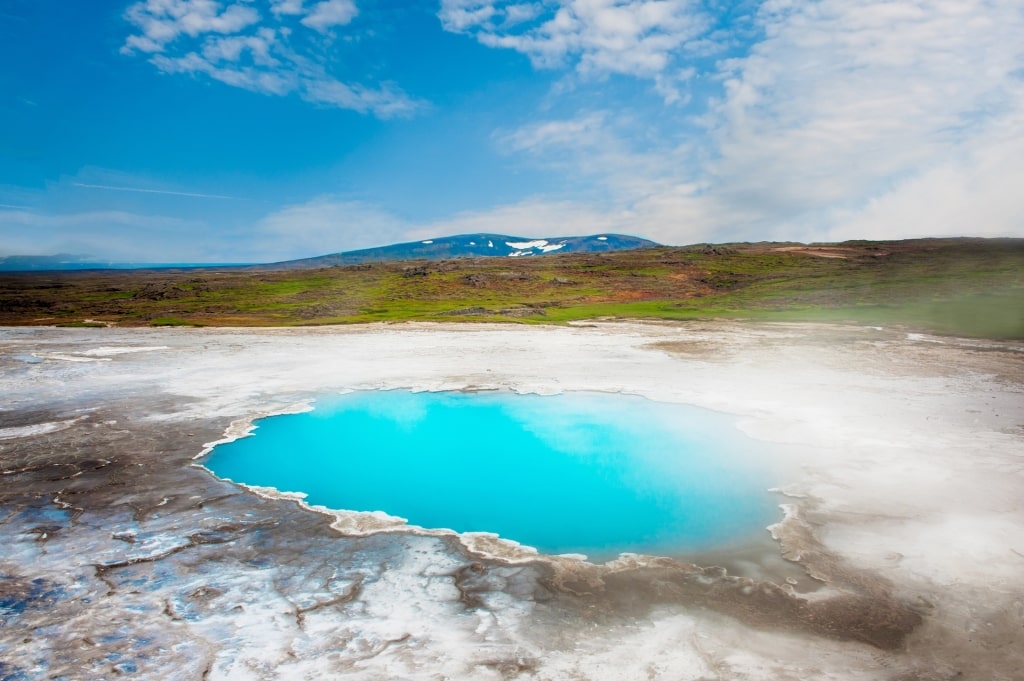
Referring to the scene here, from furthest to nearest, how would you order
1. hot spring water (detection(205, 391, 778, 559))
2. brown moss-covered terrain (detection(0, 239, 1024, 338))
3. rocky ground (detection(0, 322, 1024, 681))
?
brown moss-covered terrain (detection(0, 239, 1024, 338)) < hot spring water (detection(205, 391, 778, 559)) < rocky ground (detection(0, 322, 1024, 681))

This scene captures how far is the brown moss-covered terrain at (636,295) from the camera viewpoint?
4359 cm

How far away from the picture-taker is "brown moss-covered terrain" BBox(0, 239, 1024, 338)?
4359cm

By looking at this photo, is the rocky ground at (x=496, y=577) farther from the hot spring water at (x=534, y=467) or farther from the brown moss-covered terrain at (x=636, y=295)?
the brown moss-covered terrain at (x=636, y=295)

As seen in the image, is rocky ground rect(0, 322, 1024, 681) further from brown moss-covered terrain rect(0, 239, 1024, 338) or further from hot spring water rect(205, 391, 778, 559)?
brown moss-covered terrain rect(0, 239, 1024, 338)

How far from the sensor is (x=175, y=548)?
26.9ft

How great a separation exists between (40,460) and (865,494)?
16.7 meters

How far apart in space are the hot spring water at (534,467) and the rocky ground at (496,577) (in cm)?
67

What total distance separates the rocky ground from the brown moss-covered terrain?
26.9 meters

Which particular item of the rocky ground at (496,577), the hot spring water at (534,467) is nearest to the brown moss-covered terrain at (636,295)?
the hot spring water at (534,467)

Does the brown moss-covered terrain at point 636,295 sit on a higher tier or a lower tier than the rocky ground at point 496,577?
higher

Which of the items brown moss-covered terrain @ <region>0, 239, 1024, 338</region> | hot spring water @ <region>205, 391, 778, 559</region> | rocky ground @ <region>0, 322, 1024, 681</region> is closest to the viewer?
rocky ground @ <region>0, 322, 1024, 681</region>

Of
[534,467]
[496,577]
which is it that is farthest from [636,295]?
[496,577]

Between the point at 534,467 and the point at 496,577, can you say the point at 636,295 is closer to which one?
the point at 534,467

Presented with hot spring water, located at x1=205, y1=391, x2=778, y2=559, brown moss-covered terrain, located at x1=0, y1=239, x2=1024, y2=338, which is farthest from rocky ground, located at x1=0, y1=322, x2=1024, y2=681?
brown moss-covered terrain, located at x1=0, y1=239, x2=1024, y2=338
